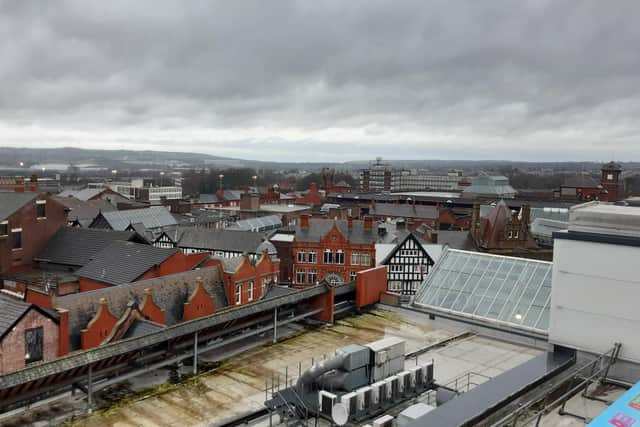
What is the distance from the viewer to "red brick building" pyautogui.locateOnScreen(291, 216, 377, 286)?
201 ft

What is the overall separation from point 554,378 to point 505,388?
2307mm

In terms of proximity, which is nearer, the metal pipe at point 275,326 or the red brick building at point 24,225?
the metal pipe at point 275,326

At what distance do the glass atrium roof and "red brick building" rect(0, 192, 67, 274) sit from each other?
3532 centimetres

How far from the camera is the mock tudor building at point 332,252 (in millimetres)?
61375

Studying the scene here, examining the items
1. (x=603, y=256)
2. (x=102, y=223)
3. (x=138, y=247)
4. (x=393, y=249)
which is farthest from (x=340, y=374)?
(x=102, y=223)

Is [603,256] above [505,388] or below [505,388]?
above

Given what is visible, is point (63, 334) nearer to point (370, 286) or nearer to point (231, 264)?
point (231, 264)

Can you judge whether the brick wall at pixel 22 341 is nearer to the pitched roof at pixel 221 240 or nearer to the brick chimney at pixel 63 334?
the brick chimney at pixel 63 334

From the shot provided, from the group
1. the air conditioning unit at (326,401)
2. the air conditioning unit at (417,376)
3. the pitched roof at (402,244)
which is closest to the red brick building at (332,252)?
the pitched roof at (402,244)

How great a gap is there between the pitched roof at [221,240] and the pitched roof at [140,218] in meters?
11.9

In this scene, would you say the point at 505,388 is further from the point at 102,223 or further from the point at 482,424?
the point at 102,223

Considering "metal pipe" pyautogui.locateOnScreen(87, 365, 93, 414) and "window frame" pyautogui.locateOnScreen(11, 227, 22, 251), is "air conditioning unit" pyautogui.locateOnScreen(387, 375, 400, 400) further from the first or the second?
"window frame" pyautogui.locateOnScreen(11, 227, 22, 251)

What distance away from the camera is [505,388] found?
16.2 metres

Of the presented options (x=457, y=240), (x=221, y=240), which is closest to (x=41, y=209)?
(x=221, y=240)
